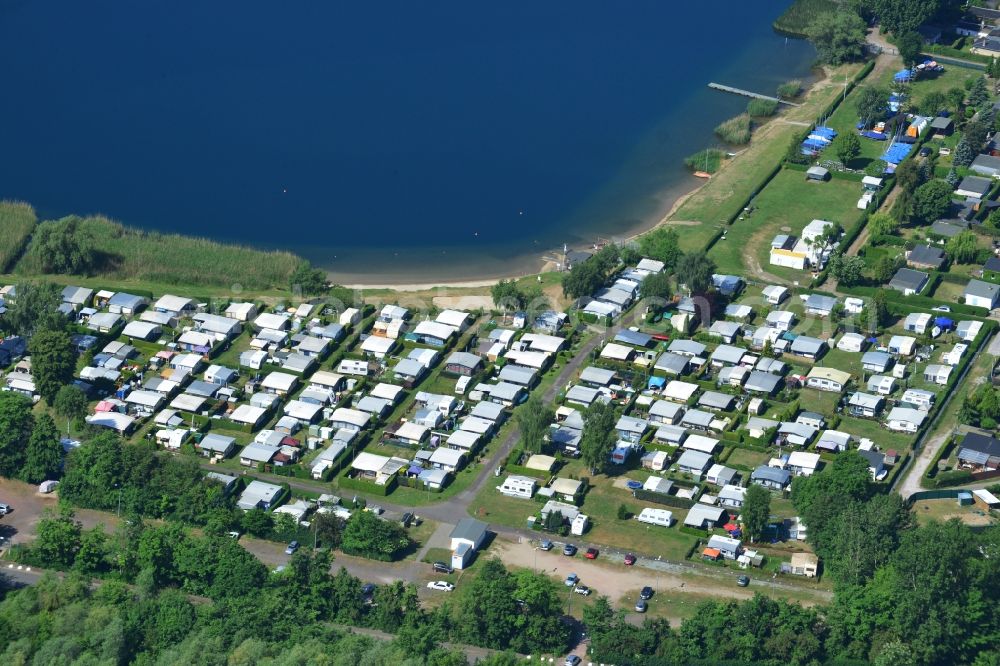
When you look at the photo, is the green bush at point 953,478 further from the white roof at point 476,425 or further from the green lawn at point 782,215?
the green lawn at point 782,215

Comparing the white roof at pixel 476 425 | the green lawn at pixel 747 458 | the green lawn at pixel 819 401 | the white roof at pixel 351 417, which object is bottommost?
the green lawn at pixel 819 401

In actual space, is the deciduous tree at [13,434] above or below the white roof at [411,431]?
above

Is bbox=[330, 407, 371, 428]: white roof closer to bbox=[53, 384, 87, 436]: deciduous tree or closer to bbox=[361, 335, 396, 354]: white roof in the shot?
bbox=[361, 335, 396, 354]: white roof

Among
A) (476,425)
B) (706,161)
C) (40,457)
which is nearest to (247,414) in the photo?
(40,457)

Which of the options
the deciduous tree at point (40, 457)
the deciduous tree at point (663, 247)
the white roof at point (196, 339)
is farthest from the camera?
the deciduous tree at point (663, 247)

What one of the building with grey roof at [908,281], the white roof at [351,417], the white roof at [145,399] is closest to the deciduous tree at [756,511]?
the white roof at [351,417]

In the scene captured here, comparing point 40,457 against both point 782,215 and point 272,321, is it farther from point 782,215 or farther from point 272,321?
point 782,215

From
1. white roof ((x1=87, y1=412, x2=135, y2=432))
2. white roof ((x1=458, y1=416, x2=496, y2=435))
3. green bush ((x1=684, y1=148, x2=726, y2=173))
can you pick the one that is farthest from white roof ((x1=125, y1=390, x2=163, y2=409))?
green bush ((x1=684, y1=148, x2=726, y2=173))
